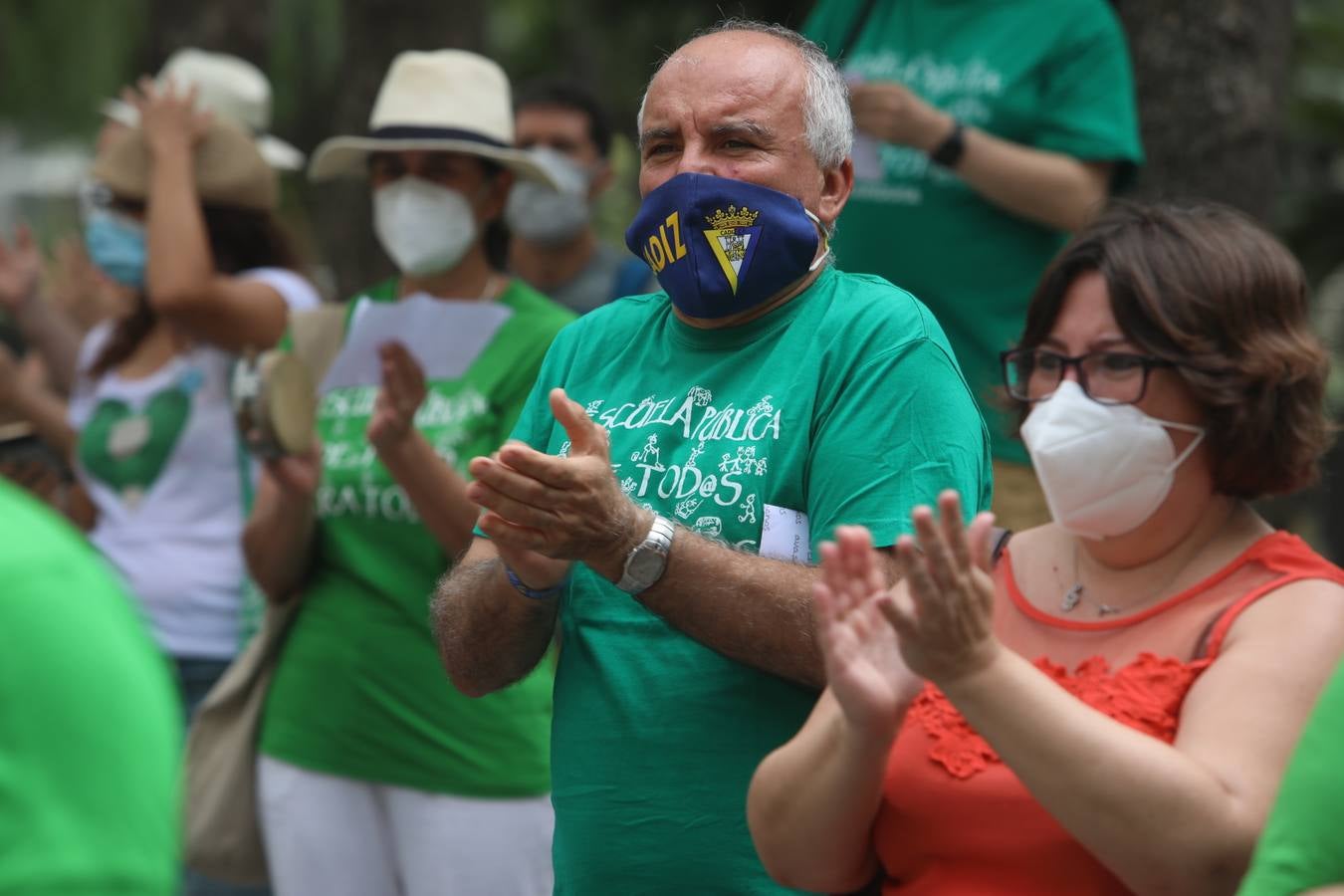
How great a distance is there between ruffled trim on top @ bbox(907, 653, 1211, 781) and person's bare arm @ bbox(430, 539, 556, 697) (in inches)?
25.5

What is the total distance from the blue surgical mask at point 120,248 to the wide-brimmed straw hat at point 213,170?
0.28ft

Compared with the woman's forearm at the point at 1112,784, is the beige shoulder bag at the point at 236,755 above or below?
below

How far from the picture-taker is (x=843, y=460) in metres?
2.58

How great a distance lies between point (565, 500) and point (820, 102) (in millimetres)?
847

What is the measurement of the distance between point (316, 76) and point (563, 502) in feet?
48.8

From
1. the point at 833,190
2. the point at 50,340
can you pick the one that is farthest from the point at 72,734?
→ the point at 50,340

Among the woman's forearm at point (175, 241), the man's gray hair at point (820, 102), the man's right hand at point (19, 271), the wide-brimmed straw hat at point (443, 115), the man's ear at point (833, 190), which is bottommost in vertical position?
the man's right hand at point (19, 271)

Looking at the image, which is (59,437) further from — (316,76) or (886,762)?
(316,76)

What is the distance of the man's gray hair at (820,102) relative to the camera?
112 inches

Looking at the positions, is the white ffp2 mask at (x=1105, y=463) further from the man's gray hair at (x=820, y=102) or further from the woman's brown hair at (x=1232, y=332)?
the man's gray hair at (x=820, y=102)

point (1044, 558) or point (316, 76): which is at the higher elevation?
point (1044, 558)

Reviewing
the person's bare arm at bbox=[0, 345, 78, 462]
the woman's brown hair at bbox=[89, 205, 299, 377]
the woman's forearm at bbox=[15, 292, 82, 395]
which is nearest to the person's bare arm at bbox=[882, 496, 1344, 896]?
the woman's brown hair at bbox=[89, 205, 299, 377]

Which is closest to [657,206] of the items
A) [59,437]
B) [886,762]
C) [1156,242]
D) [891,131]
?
[1156,242]

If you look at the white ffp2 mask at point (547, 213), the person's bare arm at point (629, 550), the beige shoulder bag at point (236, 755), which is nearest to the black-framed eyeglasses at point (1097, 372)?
the person's bare arm at point (629, 550)
